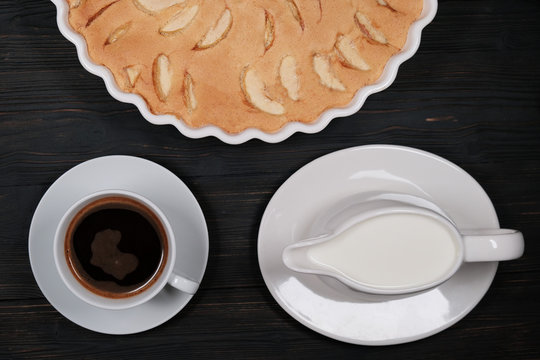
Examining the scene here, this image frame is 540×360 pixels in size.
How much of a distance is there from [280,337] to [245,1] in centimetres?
54

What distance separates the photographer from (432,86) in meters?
0.98

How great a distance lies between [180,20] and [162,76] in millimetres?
86

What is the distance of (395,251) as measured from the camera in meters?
0.82

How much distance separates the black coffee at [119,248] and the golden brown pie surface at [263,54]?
167 millimetres

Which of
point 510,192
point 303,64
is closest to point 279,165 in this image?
point 303,64

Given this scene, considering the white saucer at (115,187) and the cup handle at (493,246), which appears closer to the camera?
the cup handle at (493,246)

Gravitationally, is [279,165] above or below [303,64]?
below

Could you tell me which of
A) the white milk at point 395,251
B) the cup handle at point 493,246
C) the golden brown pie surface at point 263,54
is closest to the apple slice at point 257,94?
the golden brown pie surface at point 263,54

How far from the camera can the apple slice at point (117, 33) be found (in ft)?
2.76

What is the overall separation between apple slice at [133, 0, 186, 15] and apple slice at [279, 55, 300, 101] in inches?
7.0

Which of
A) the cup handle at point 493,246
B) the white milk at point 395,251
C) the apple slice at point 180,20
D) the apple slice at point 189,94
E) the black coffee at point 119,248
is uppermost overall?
the apple slice at point 180,20

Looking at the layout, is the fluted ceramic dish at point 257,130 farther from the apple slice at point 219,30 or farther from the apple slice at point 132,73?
the apple slice at point 219,30

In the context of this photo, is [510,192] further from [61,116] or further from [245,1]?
[61,116]

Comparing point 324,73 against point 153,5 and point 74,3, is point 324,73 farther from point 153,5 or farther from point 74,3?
point 74,3
